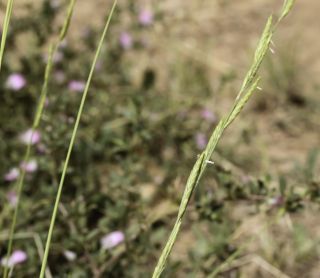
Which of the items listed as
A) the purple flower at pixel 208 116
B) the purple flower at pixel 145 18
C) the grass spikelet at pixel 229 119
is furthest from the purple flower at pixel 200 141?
the grass spikelet at pixel 229 119

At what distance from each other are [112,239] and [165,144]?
60 centimetres

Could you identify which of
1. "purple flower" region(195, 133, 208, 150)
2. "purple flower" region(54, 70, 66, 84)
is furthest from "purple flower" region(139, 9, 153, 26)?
"purple flower" region(195, 133, 208, 150)

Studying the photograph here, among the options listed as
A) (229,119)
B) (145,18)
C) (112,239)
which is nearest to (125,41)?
(145,18)

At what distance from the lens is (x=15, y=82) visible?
2.04 meters

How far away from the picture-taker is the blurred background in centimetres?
170

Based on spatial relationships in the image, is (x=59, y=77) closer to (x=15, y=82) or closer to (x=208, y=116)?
(x=15, y=82)

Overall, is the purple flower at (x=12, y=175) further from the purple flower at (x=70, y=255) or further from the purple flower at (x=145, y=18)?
the purple flower at (x=145, y=18)

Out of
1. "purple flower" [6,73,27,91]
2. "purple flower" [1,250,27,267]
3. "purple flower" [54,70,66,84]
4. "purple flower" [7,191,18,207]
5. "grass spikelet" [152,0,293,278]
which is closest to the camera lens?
"grass spikelet" [152,0,293,278]

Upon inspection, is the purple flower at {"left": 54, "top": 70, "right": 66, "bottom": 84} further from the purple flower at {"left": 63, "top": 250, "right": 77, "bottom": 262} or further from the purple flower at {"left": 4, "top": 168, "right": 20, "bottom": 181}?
the purple flower at {"left": 63, "top": 250, "right": 77, "bottom": 262}

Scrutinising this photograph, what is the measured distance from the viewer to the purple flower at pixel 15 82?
2031 mm

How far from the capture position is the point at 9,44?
7.33 feet

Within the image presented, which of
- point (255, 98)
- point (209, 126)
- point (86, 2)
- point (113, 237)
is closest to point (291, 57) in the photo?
point (255, 98)

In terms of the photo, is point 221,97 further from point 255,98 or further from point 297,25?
point 297,25

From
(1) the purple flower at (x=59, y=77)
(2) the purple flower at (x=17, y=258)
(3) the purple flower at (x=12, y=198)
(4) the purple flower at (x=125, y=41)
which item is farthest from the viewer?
(4) the purple flower at (x=125, y=41)
